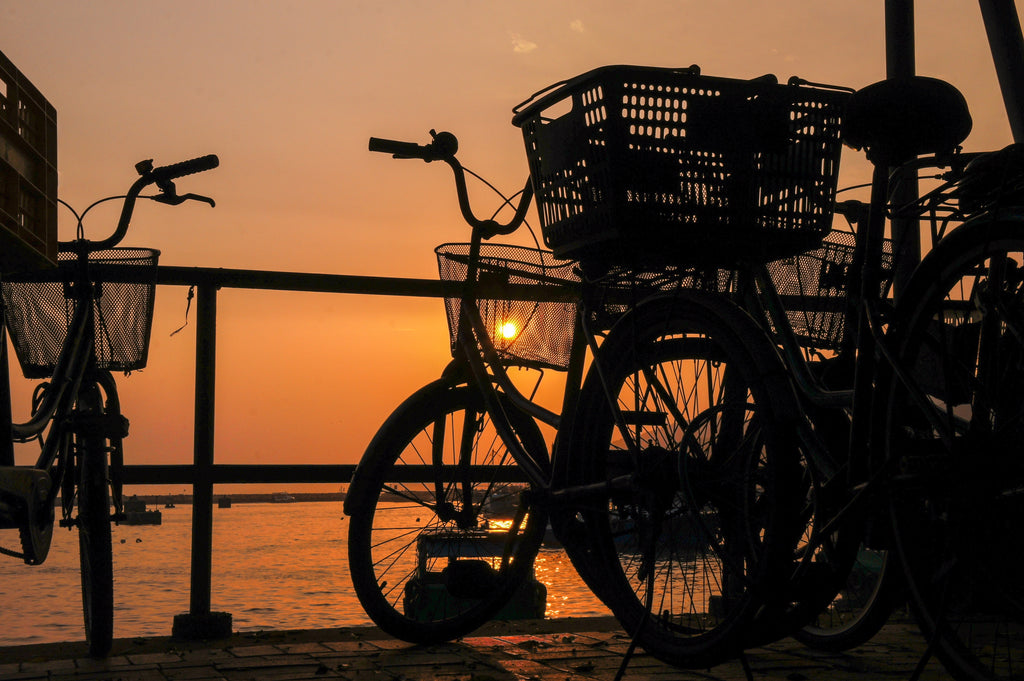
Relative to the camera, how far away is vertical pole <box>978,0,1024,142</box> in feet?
14.5

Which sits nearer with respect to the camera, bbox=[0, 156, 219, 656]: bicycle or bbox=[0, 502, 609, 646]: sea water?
bbox=[0, 156, 219, 656]: bicycle

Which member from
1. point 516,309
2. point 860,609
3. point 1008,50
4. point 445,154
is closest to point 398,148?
point 445,154

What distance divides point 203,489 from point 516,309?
1104 millimetres

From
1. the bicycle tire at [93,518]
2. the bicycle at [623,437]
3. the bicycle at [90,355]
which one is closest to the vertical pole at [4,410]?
the bicycle at [90,355]

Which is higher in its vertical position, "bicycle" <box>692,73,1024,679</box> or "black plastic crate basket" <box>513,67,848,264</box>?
"black plastic crate basket" <box>513,67,848,264</box>

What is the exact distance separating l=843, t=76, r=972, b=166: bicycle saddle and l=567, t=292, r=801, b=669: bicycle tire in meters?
0.40

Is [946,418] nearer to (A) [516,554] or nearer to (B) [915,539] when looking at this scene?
(B) [915,539]

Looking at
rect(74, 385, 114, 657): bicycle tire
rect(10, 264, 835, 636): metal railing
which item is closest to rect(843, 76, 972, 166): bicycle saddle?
rect(10, 264, 835, 636): metal railing

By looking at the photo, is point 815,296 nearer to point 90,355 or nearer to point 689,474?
point 689,474

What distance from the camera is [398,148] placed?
9.80ft

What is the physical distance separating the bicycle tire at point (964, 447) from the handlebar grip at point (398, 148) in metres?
1.55

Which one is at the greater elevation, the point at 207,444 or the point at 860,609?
the point at 207,444

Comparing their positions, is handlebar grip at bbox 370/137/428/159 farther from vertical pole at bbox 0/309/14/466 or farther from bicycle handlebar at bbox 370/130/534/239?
vertical pole at bbox 0/309/14/466

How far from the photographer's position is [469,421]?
10.3ft
